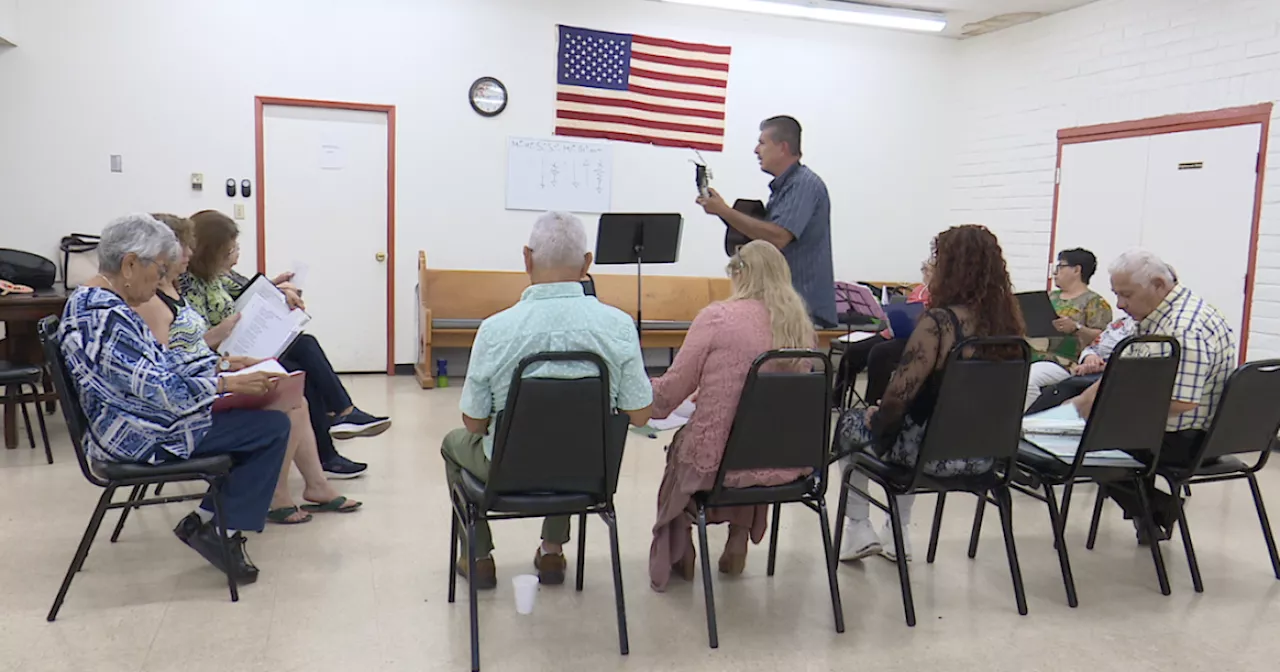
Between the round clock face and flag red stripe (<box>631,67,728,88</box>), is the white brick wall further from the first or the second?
the round clock face

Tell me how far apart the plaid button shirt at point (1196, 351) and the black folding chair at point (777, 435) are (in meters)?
1.30

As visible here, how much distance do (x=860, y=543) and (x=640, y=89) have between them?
4.78 metres

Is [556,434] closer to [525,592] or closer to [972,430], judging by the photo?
[525,592]

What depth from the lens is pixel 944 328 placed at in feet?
9.02

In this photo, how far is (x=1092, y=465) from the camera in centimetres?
302

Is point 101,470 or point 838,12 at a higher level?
point 838,12

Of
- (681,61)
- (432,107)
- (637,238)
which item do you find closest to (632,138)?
(681,61)

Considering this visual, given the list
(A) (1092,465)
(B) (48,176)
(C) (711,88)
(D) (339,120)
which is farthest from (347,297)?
(A) (1092,465)

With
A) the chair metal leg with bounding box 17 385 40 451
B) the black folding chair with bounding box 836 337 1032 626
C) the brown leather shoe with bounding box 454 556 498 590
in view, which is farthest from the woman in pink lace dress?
the chair metal leg with bounding box 17 385 40 451

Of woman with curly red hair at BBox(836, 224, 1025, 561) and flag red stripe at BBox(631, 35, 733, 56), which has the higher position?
flag red stripe at BBox(631, 35, 733, 56)

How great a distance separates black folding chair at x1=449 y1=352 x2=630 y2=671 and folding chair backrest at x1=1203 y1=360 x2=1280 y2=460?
78.9 inches

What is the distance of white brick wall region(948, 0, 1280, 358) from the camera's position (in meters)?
5.52

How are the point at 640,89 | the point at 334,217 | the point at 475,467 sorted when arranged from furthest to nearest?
1. the point at 640,89
2. the point at 334,217
3. the point at 475,467

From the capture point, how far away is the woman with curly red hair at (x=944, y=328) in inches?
108
